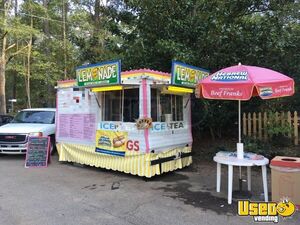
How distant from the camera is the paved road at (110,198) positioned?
4688 millimetres

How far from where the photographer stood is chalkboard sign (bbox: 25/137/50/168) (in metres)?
8.88

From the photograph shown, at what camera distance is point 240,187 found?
20.0 feet

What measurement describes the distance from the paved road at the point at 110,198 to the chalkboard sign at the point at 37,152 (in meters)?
0.56

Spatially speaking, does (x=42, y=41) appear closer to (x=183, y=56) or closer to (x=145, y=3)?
(x=145, y=3)

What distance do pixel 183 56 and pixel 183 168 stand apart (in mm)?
3099

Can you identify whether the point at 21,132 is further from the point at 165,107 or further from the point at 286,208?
the point at 286,208

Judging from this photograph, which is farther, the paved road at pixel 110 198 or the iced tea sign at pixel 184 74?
the iced tea sign at pixel 184 74

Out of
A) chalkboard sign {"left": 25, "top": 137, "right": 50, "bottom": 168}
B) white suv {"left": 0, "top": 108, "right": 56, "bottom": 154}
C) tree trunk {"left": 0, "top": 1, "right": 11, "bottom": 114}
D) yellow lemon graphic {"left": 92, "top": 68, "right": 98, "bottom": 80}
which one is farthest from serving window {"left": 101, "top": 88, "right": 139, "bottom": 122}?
tree trunk {"left": 0, "top": 1, "right": 11, "bottom": 114}

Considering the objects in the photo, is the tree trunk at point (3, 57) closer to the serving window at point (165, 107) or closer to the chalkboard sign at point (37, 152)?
the chalkboard sign at point (37, 152)

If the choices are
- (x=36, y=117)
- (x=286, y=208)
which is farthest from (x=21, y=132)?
(x=286, y=208)

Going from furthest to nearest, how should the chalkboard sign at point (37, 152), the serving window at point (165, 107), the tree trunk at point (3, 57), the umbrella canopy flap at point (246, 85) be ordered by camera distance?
the tree trunk at point (3, 57)
the chalkboard sign at point (37, 152)
the serving window at point (165, 107)
the umbrella canopy flap at point (246, 85)

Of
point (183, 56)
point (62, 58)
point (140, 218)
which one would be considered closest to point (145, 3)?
point (183, 56)

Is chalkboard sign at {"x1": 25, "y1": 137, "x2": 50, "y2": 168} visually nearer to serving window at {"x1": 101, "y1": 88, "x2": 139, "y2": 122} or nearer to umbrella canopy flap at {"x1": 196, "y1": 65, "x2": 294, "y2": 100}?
serving window at {"x1": 101, "y1": 88, "x2": 139, "y2": 122}

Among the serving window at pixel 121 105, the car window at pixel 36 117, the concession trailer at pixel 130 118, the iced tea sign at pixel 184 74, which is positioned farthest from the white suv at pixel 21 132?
the iced tea sign at pixel 184 74
